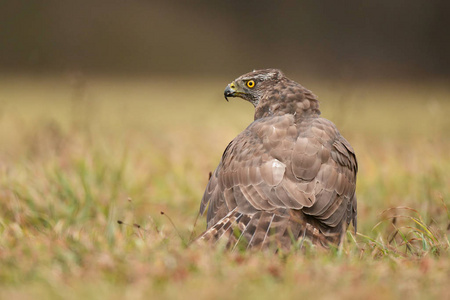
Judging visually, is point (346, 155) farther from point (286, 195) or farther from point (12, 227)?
point (12, 227)

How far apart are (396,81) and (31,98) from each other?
10.8 meters

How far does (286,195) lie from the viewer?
10.8 ft

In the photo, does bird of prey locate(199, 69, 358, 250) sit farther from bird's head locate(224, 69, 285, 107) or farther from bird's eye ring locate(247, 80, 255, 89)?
bird's eye ring locate(247, 80, 255, 89)

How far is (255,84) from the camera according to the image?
445cm

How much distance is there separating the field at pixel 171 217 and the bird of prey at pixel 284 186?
19 centimetres

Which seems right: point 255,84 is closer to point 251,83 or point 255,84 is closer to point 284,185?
point 251,83

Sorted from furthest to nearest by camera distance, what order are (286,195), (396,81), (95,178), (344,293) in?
(396,81) < (95,178) < (286,195) < (344,293)

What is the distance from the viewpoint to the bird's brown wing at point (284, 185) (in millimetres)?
3252

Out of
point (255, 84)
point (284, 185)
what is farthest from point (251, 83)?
point (284, 185)

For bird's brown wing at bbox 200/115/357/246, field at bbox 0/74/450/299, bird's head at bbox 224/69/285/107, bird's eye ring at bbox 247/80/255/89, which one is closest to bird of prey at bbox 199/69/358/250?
bird's brown wing at bbox 200/115/357/246

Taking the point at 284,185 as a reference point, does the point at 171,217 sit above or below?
below

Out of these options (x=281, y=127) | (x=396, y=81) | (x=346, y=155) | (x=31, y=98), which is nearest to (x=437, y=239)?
(x=346, y=155)

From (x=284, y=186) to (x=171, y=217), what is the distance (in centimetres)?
202

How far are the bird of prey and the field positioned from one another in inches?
7.6
